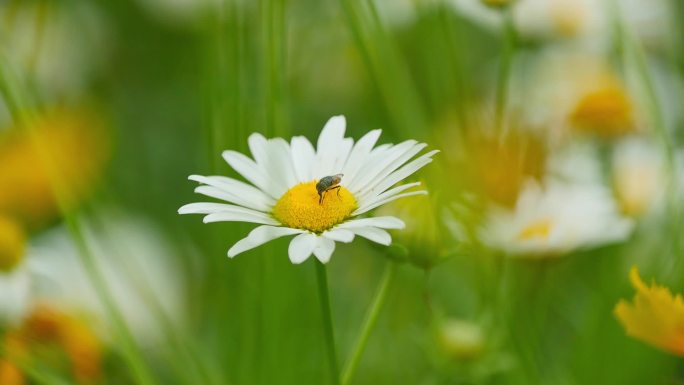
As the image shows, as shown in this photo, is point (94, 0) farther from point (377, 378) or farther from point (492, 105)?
point (377, 378)

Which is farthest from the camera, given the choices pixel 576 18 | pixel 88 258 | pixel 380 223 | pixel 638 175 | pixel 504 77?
pixel 576 18

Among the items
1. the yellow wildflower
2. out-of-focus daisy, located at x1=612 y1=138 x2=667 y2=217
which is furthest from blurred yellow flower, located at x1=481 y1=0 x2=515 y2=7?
out-of-focus daisy, located at x1=612 y1=138 x2=667 y2=217

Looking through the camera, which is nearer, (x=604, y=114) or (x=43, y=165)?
(x=43, y=165)

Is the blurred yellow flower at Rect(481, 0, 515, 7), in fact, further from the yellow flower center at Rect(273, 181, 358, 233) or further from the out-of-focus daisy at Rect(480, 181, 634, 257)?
the yellow flower center at Rect(273, 181, 358, 233)

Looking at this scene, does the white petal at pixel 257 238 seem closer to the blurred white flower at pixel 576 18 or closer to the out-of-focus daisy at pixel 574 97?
the out-of-focus daisy at pixel 574 97

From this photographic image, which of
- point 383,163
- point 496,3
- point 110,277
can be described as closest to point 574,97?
point 496,3

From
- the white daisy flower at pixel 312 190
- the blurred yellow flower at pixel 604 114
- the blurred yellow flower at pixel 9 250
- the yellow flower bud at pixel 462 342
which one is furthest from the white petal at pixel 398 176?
the blurred yellow flower at pixel 604 114

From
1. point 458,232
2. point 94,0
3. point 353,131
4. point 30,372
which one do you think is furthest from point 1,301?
point 94,0

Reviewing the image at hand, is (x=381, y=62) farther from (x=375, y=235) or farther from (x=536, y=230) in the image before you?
(x=375, y=235)
